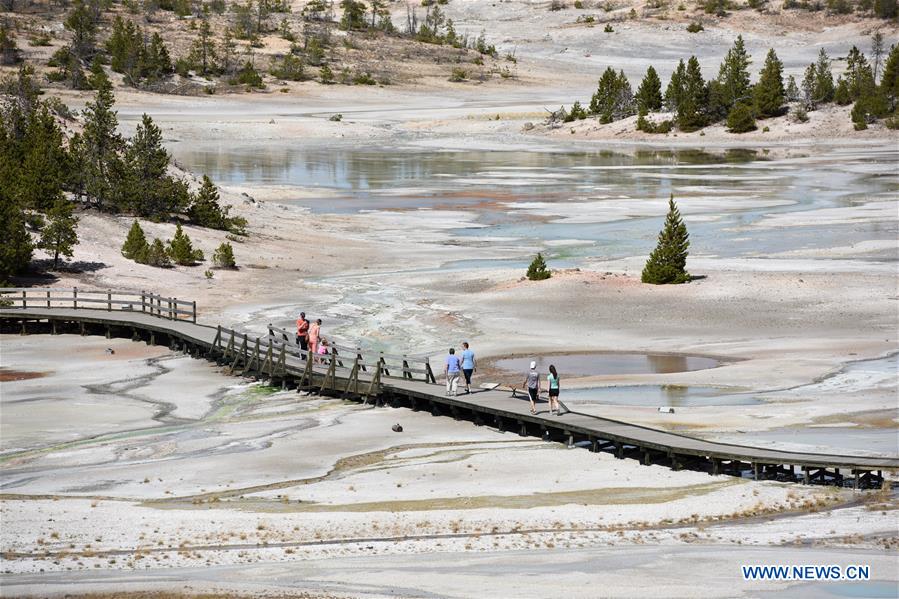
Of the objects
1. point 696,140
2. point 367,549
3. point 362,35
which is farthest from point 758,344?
point 362,35

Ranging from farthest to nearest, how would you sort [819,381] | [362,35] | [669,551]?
[362,35] < [819,381] < [669,551]

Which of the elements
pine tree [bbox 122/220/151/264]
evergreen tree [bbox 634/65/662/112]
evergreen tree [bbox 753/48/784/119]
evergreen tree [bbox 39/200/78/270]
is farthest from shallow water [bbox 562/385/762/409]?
evergreen tree [bbox 634/65/662/112]

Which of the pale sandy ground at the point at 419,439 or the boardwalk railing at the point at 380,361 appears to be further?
the boardwalk railing at the point at 380,361

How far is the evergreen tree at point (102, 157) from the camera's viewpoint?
48969 millimetres

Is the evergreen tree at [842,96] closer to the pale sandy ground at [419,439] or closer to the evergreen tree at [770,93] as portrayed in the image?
the evergreen tree at [770,93]

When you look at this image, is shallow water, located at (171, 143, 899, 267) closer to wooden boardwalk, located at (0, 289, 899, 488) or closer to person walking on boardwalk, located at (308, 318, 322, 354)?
wooden boardwalk, located at (0, 289, 899, 488)

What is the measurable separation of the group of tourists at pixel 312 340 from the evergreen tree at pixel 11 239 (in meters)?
11.4

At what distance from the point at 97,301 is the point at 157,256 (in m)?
7.59

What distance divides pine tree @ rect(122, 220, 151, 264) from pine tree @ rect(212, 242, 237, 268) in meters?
2.09

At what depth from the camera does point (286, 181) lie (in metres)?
70.4

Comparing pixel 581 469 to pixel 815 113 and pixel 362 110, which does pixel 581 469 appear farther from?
pixel 362 110

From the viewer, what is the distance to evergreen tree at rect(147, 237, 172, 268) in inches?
1736

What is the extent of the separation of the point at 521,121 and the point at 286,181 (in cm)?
3384

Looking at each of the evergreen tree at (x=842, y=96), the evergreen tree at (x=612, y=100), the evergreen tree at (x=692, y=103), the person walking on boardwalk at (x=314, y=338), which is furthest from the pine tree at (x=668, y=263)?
the evergreen tree at (x=612, y=100)
